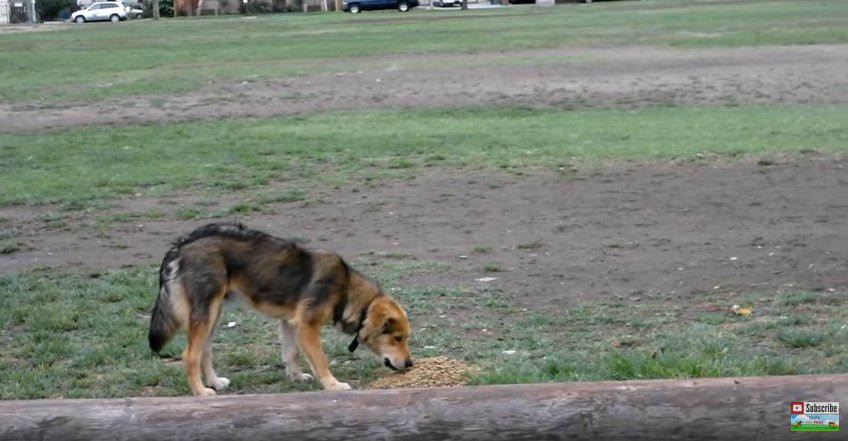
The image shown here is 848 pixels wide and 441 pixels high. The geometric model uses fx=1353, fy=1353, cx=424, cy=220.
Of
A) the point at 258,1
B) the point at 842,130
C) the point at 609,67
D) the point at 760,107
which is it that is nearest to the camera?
the point at 842,130

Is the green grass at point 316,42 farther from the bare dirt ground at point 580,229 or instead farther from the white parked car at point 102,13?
the white parked car at point 102,13

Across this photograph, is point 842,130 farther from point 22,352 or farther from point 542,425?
point 542,425

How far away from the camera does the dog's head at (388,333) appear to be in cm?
741

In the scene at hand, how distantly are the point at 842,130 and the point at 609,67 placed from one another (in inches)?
403

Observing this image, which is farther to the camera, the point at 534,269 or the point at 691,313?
the point at 534,269

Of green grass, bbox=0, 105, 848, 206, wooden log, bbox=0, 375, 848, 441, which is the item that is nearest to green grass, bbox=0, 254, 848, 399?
wooden log, bbox=0, 375, 848, 441

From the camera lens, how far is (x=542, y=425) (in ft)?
16.1

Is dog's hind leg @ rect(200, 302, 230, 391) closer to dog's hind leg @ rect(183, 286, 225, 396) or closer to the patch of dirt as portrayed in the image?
dog's hind leg @ rect(183, 286, 225, 396)

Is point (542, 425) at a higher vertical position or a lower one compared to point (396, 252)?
higher

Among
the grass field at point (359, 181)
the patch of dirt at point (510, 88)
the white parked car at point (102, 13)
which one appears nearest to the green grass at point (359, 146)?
the grass field at point (359, 181)

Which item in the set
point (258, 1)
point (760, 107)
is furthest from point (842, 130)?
point (258, 1)

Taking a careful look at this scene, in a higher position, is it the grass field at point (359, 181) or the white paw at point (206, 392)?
the white paw at point (206, 392)

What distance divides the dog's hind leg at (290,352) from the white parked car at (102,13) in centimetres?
7771

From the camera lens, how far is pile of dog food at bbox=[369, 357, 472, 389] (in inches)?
285
